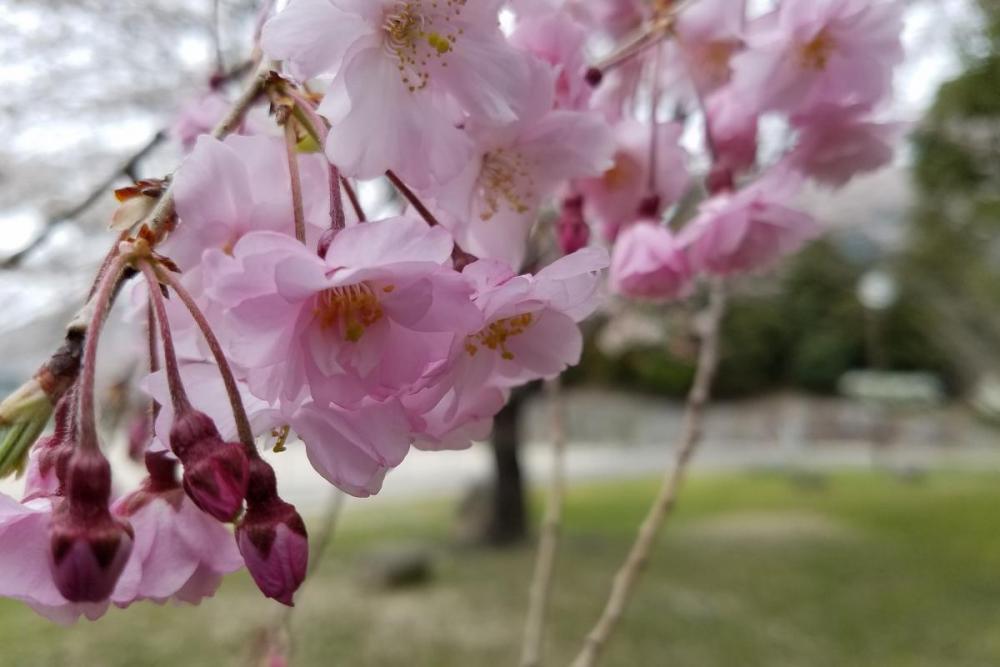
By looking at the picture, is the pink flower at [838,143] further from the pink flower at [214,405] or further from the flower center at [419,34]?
the pink flower at [214,405]

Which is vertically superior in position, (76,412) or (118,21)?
(118,21)

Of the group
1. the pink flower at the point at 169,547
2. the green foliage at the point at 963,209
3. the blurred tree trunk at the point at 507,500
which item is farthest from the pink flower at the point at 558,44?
the blurred tree trunk at the point at 507,500

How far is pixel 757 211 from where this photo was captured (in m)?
0.63

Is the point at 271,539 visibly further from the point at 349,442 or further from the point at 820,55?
the point at 820,55

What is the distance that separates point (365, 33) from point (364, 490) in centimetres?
21

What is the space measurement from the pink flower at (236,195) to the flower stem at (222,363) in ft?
0.11

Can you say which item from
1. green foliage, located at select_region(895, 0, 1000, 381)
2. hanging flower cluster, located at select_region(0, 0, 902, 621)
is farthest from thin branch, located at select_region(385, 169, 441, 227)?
green foliage, located at select_region(895, 0, 1000, 381)

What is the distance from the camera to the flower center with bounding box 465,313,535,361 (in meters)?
0.40

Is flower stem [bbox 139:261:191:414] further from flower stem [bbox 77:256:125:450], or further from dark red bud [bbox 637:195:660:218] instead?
dark red bud [bbox 637:195:660:218]

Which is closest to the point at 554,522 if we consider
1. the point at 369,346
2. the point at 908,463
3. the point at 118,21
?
the point at 369,346

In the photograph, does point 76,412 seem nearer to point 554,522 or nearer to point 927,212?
point 554,522

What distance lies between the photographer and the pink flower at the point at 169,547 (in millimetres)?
353

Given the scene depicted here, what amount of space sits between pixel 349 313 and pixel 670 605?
4517 mm

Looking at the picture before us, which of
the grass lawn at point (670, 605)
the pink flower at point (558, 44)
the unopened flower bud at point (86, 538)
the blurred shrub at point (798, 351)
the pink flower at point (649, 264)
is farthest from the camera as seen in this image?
the blurred shrub at point (798, 351)
